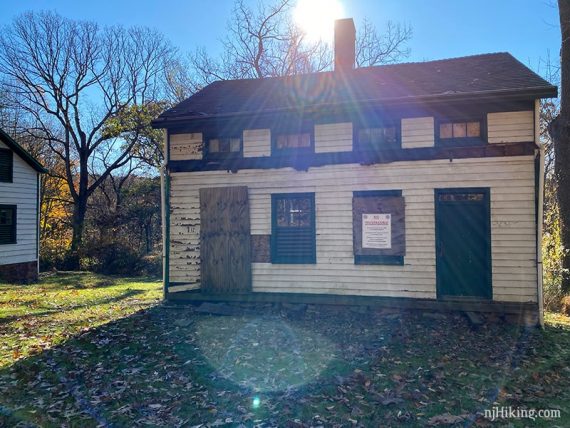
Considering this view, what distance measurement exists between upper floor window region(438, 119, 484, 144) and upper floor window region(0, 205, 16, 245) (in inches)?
663

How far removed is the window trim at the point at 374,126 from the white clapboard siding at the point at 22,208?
14.9 metres

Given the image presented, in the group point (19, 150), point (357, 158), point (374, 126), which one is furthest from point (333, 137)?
point (19, 150)

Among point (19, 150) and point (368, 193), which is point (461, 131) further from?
point (19, 150)

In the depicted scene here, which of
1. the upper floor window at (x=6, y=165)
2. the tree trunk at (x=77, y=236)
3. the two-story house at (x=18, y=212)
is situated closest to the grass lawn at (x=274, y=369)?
the two-story house at (x=18, y=212)

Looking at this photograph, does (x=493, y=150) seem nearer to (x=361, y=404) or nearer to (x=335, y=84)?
(x=335, y=84)

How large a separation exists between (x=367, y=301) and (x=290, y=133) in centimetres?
436

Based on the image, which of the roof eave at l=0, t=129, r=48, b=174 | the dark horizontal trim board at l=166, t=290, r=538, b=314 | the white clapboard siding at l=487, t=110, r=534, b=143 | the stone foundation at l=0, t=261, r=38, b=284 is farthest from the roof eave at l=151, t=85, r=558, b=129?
the stone foundation at l=0, t=261, r=38, b=284

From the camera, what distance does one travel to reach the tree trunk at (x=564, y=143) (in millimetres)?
10094

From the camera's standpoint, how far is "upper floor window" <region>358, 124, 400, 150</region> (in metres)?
8.68

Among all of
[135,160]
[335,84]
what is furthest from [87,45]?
[335,84]

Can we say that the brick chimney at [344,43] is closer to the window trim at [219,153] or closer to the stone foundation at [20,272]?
the window trim at [219,153]

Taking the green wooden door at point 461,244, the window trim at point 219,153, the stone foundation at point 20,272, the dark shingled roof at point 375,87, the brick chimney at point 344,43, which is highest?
the brick chimney at point 344,43

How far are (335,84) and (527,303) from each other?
23.3 feet

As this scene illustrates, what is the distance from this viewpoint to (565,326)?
7934 mm
